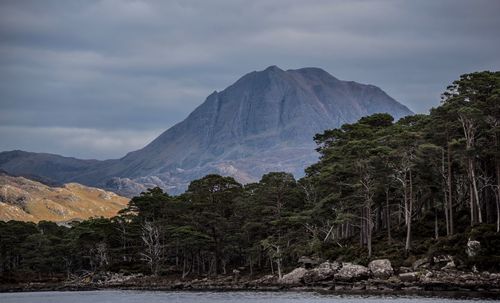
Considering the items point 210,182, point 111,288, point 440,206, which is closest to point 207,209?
point 210,182

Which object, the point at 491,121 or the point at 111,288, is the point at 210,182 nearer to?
the point at 111,288

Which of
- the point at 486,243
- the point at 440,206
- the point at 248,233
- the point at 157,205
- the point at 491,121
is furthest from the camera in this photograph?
the point at 157,205

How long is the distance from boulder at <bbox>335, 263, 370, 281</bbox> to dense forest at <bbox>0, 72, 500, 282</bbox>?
5.70 feet

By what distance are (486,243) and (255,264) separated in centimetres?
5548

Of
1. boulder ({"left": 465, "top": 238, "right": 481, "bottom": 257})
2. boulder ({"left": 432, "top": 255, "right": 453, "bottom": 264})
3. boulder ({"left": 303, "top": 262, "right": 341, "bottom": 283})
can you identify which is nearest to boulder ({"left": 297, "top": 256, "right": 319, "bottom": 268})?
boulder ({"left": 303, "top": 262, "right": 341, "bottom": 283})

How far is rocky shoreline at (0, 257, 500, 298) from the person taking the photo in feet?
229

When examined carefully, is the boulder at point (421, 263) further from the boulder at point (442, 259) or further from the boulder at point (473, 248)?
the boulder at point (473, 248)

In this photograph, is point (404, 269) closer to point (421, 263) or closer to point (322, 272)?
point (421, 263)

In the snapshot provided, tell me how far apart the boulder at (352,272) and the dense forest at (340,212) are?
1736mm

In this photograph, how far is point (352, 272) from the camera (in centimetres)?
8388

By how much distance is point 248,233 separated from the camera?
113625 millimetres

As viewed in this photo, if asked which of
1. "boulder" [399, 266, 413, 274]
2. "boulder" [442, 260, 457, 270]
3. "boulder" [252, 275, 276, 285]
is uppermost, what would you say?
"boulder" [442, 260, 457, 270]

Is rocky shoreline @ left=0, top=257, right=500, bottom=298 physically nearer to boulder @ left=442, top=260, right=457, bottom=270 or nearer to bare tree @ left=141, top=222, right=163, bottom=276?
boulder @ left=442, top=260, right=457, bottom=270

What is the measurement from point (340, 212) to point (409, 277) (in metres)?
20.9
